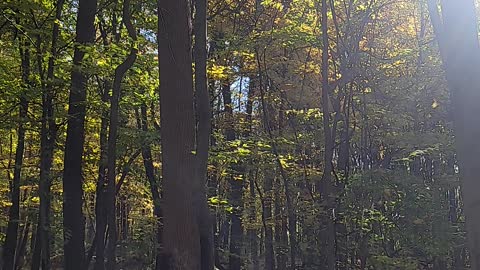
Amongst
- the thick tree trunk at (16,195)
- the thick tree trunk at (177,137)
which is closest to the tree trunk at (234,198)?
the thick tree trunk at (16,195)

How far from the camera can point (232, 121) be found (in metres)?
14.7

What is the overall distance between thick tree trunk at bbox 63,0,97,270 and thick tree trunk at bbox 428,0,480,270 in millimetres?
7167

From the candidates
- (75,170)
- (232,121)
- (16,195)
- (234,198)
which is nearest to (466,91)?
(75,170)

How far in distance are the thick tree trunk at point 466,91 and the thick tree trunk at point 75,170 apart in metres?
7.17

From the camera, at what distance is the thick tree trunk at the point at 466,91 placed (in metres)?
3.69

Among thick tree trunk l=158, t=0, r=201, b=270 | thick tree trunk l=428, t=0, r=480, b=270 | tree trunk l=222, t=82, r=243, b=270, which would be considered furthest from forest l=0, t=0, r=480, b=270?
thick tree trunk l=428, t=0, r=480, b=270

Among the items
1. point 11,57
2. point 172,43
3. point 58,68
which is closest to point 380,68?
point 172,43

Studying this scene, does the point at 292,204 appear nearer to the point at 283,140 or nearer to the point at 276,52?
the point at 283,140

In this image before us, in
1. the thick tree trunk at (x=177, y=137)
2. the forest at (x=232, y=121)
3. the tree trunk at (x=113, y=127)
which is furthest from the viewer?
the tree trunk at (x=113, y=127)

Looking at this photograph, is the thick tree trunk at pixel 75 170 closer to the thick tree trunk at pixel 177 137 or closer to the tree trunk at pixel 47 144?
the tree trunk at pixel 47 144

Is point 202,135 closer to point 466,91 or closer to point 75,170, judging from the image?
point 75,170

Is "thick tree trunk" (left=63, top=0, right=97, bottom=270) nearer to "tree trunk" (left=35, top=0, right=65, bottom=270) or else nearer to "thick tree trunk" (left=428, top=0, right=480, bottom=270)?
"tree trunk" (left=35, top=0, right=65, bottom=270)

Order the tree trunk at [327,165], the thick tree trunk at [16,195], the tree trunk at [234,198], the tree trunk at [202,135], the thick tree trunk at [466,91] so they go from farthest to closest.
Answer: the tree trunk at [234,198] → the thick tree trunk at [16,195] → the tree trunk at [327,165] → the tree trunk at [202,135] → the thick tree trunk at [466,91]

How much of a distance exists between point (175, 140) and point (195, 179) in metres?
A: 0.58
